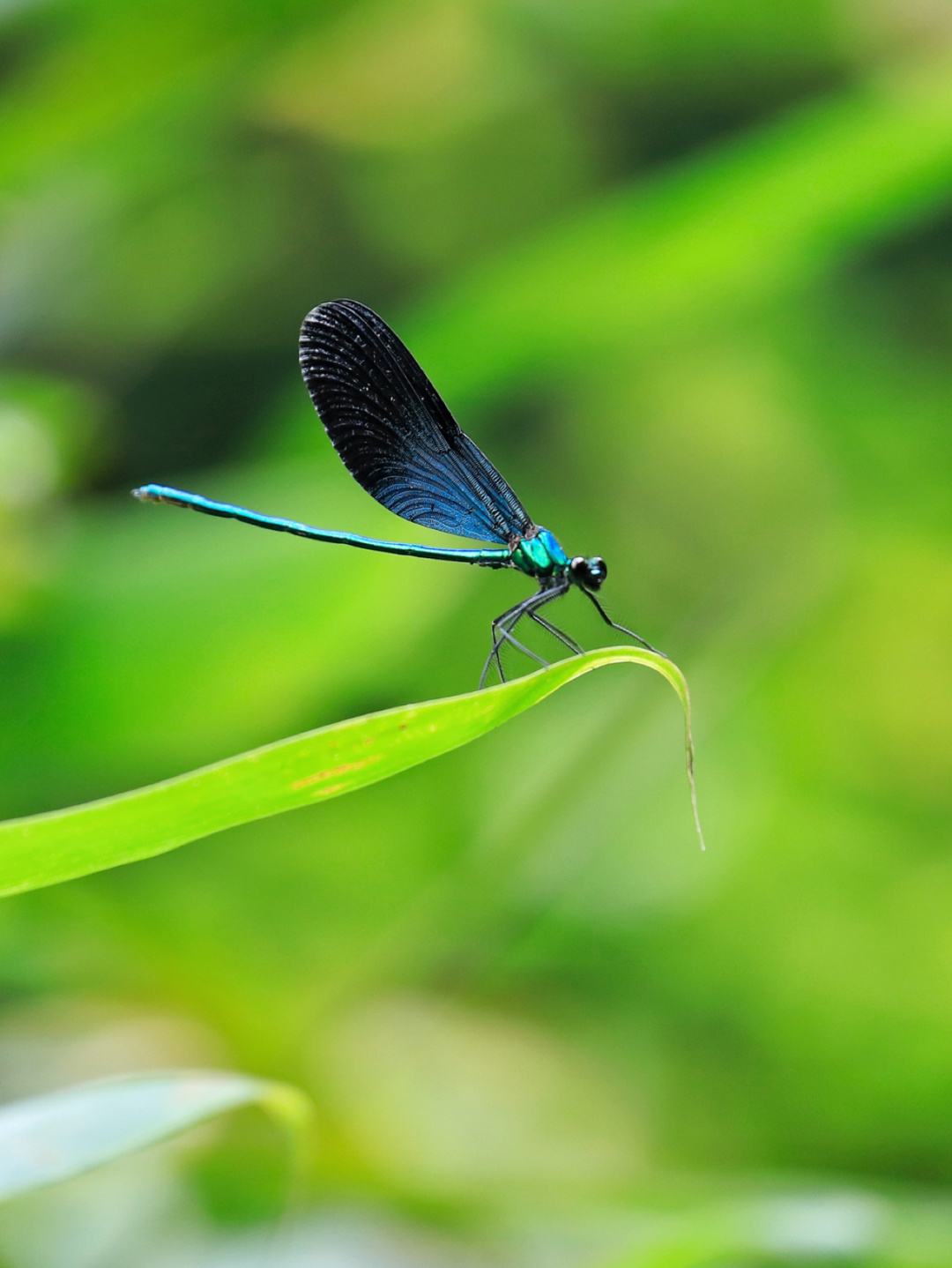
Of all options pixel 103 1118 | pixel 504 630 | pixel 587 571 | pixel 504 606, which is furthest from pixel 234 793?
pixel 504 606

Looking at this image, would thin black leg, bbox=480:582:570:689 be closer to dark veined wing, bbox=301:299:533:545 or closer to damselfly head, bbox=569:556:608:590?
damselfly head, bbox=569:556:608:590

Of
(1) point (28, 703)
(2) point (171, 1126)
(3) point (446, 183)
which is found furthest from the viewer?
(3) point (446, 183)

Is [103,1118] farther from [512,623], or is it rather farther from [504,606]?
[504,606]

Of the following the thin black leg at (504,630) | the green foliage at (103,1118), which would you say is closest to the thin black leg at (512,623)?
the thin black leg at (504,630)

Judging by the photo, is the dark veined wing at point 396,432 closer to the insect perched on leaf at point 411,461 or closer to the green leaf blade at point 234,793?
the insect perched on leaf at point 411,461

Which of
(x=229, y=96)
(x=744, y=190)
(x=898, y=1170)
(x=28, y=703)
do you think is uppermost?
(x=229, y=96)

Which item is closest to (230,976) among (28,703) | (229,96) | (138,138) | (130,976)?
(130,976)

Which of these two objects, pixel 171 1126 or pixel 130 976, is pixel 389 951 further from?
pixel 171 1126

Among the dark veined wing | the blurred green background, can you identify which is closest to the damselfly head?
the dark veined wing
